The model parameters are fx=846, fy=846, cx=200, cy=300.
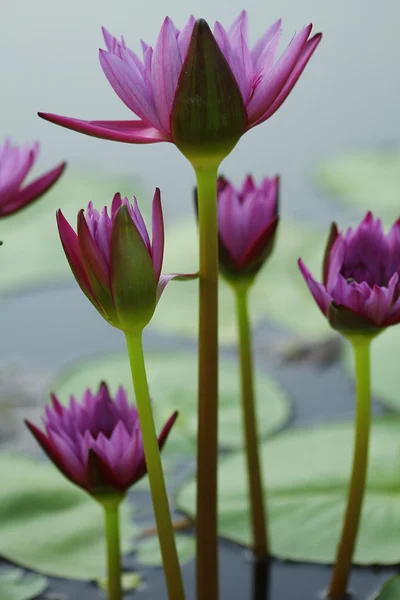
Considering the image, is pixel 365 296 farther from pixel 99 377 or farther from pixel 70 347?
pixel 70 347

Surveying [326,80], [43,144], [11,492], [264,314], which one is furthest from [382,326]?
[326,80]

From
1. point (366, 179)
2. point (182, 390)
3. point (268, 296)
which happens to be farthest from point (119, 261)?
point (366, 179)

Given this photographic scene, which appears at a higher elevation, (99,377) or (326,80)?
(326,80)

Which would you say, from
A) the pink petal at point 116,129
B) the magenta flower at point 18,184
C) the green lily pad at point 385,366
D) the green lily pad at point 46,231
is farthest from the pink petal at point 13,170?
the green lily pad at point 46,231

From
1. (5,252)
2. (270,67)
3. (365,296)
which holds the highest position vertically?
(270,67)

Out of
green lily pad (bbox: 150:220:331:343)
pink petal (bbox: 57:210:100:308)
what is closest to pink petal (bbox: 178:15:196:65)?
pink petal (bbox: 57:210:100:308)

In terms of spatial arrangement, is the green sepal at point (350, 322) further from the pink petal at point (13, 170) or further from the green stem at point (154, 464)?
the pink petal at point (13, 170)
